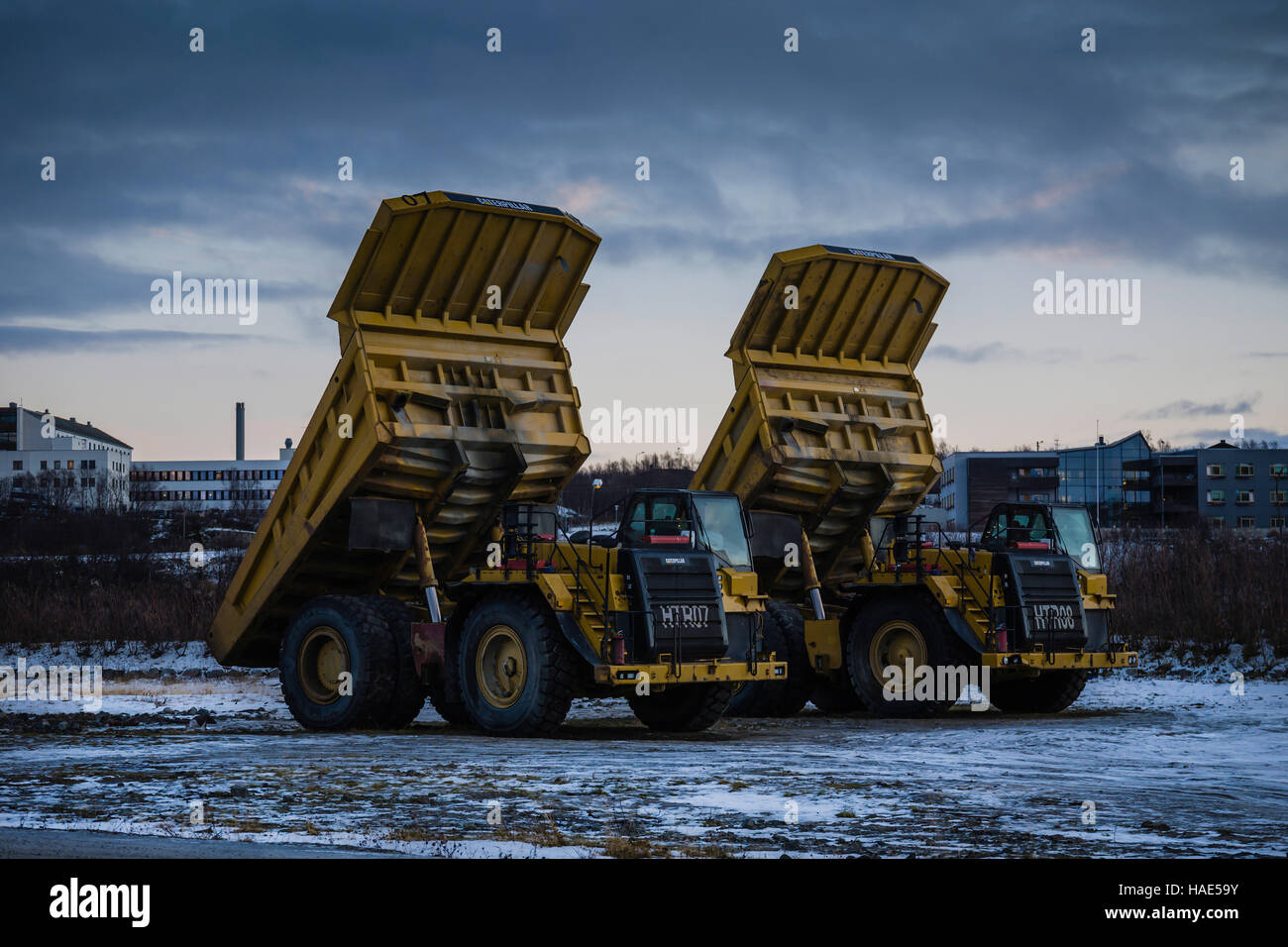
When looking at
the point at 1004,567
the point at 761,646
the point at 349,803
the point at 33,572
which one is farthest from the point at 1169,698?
the point at 33,572

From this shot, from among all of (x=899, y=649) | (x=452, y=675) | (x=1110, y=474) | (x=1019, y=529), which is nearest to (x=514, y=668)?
(x=452, y=675)

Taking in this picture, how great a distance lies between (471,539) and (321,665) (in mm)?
2007

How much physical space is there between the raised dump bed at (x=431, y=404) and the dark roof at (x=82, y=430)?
394ft

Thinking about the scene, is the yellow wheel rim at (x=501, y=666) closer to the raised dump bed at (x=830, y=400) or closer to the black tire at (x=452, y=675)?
the black tire at (x=452, y=675)

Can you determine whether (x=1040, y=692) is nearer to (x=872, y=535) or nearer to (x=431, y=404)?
(x=872, y=535)

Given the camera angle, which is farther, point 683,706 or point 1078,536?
point 1078,536

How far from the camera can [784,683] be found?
17.4m

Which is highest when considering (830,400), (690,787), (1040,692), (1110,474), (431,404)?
(1110,474)

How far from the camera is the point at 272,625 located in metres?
16.0

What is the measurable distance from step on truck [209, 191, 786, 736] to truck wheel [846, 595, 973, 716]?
2.82 m

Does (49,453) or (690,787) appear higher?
(49,453)

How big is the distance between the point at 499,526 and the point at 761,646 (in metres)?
3.29

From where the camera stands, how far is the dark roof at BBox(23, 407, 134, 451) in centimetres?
13162
